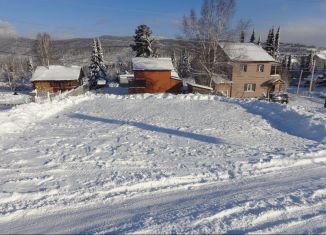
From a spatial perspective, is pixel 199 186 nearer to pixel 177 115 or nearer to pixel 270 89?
pixel 177 115

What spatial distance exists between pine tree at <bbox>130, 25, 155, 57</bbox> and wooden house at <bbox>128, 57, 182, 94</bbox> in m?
15.8

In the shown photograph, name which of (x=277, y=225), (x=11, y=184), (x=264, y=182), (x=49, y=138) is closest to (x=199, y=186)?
(x=264, y=182)

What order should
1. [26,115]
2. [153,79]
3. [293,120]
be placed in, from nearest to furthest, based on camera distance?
1. [293,120]
2. [26,115]
3. [153,79]

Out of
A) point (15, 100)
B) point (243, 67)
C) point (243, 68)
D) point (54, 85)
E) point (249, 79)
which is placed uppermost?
point (243, 67)

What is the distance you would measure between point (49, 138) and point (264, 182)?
27.9 ft

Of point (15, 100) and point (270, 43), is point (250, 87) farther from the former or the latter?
point (270, 43)

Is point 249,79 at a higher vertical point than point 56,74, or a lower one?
higher

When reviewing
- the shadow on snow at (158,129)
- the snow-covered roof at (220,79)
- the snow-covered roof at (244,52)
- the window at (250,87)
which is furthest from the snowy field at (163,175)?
the window at (250,87)

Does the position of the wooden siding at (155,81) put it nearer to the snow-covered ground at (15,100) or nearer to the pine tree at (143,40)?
the snow-covered ground at (15,100)

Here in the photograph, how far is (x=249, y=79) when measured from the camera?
1422 inches

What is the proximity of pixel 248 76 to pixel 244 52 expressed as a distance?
3095 millimetres

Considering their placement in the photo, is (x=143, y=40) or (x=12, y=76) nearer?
(x=143, y=40)

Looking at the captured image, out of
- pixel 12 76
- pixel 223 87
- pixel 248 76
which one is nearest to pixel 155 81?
pixel 223 87

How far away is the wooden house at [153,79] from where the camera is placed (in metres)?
29.1
